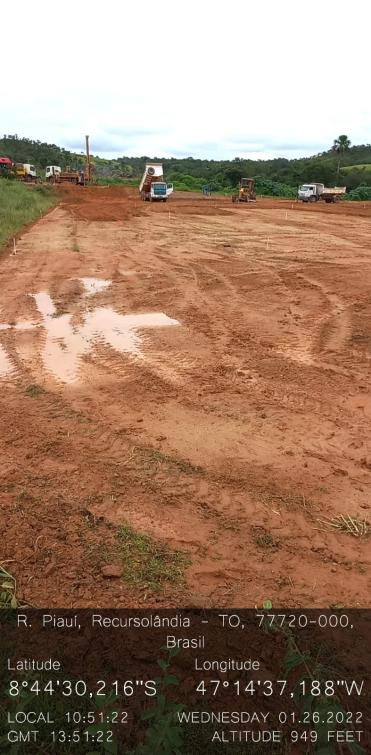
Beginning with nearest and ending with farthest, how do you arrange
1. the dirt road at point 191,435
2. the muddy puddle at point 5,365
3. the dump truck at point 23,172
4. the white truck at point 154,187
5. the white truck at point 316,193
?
the dirt road at point 191,435 → the muddy puddle at point 5,365 → the white truck at point 154,187 → the white truck at point 316,193 → the dump truck at point 23,172

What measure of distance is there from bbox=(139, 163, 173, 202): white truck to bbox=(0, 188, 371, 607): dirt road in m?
28.6

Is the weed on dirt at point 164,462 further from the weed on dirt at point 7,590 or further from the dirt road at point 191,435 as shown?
the weed on dirt at point 7,590

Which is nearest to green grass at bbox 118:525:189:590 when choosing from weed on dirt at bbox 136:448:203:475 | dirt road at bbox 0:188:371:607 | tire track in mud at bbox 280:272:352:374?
dirt road at bbox 0:188:371:607

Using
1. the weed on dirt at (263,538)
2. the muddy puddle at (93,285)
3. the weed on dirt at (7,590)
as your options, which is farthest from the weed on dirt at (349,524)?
the muddy puddle at (93,285)

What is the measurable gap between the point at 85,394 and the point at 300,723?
3797mm

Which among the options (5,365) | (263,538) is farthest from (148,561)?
(5,365)

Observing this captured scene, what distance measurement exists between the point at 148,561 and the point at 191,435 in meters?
1.59

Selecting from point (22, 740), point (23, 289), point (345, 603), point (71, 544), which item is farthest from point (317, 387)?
point (23, 289)

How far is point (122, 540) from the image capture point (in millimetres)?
3225

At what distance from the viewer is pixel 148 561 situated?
10.1 ft

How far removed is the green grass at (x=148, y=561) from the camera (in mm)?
2906

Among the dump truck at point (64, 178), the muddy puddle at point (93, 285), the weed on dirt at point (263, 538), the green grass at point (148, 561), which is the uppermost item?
the dump truck at point (64, 178)

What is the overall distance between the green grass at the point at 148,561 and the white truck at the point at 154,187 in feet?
119

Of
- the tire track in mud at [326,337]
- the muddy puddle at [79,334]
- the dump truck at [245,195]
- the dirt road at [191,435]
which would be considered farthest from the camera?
the dump truck at [245,195]
